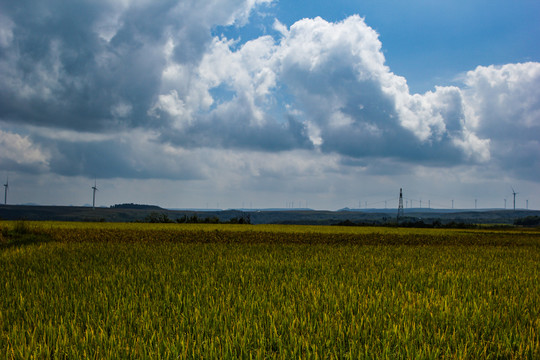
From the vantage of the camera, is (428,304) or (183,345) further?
(428,304)

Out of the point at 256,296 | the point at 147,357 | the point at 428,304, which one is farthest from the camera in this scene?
the point at 256,296

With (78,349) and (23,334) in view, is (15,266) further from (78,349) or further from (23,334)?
(78,349)

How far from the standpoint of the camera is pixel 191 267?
11969mm

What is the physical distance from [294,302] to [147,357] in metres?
3.25

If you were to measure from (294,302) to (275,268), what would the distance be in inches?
189

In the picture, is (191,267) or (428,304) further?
(191,267)

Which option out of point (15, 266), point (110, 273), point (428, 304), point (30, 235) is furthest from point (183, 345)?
point (30, 235)

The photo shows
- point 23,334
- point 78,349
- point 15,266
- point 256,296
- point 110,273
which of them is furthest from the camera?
point 15,266

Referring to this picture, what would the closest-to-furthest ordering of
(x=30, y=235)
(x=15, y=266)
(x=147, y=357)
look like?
(x=147, y=357), (x=15, y=266), (x=30, y=235)

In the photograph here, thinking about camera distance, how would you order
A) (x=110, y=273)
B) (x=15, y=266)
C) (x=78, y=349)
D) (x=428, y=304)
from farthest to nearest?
1. (x=15, y=266)
2. (x=110, y=273)
3. (x=428, y=304)
4. (x=78, y=349)

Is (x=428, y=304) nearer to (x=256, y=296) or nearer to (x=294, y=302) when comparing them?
(x=294, y=302)

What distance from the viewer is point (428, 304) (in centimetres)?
689

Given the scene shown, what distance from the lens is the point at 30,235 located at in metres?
26.9

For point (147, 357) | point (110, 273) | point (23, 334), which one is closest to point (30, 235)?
Answer: point (110, 273)
